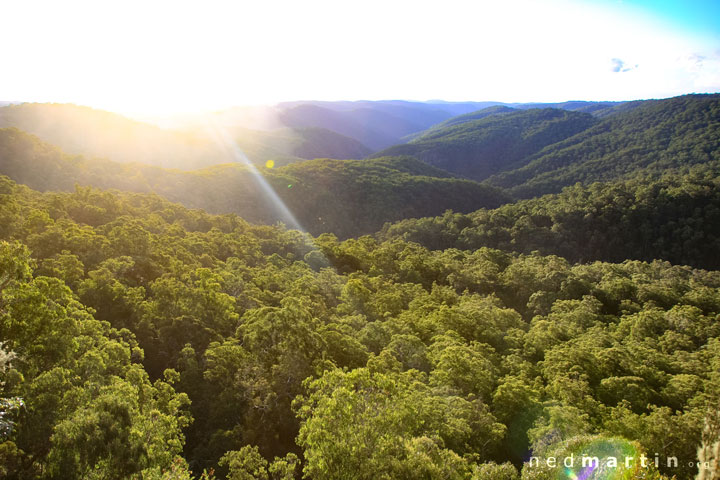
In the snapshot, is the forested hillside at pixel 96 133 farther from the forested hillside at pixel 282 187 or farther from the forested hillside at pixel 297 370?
the forested hillside at pixel 297 370

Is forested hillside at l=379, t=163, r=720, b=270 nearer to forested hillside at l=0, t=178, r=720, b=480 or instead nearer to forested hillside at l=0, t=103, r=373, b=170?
forested hillside at l=0, t=178, r=720, b=480

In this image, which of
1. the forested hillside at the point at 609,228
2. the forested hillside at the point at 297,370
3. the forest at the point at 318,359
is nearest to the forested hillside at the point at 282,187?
the forested hillside at the point at 609,228

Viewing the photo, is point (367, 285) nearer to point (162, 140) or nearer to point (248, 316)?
point (248, 316)

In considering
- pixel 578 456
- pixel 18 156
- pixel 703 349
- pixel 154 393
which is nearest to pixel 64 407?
pixel 154 393

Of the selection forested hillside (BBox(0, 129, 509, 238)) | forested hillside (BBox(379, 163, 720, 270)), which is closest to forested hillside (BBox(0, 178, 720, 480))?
forested hillside (BBox(0, 129, 509, 238))

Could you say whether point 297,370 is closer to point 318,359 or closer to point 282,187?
point 318,359

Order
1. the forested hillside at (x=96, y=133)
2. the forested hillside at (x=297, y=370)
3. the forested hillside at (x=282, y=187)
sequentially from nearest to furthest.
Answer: the forested hillside at (x=297, y=370), the forested hillside at (x=282, y=187), the forested hillside at (x=96, y=133)
